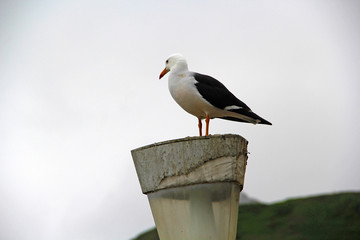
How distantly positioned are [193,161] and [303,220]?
19605mm

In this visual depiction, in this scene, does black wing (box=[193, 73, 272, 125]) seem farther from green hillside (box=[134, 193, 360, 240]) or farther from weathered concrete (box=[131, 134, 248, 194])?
green hillside (box=[134, 193, 360, 240])

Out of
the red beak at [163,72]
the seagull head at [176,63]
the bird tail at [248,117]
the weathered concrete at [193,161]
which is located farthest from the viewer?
the red beak at [163,72]

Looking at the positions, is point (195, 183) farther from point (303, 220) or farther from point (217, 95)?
point (303, 220)

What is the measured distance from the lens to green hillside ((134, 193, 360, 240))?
80.5 ft

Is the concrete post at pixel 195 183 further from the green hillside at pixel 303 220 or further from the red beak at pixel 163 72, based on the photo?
the green hillside at pixel 303 220

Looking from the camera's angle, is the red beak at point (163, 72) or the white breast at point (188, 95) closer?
the white breast at point (188, 95)

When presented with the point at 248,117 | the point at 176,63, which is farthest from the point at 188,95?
the point at 248,117

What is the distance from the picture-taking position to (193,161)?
710 centimetres

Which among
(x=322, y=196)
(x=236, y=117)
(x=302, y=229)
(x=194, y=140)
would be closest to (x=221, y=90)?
(x=236, y=117)

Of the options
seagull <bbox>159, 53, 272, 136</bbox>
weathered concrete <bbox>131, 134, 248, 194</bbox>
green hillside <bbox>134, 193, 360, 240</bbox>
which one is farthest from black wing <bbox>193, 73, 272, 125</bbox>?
green hillside <bbox>134, 193, 360, 240</bbox>

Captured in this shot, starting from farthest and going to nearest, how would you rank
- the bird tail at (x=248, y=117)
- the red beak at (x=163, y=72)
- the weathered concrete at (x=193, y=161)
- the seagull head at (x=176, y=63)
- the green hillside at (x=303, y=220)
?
the green hillside at (x=303, y=220) → the red beak at (x=163, y=72) → the seagull head at (x=176, y=63) → the bird tail at (x=248, y=117) → the weathered concrete at (x=193, y=161)

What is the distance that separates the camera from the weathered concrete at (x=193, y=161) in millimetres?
7102

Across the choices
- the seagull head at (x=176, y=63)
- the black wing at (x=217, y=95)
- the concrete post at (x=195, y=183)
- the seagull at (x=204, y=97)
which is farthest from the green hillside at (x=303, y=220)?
the concrete post at (x=195, y=183)

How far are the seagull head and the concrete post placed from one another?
2948 millimetres
